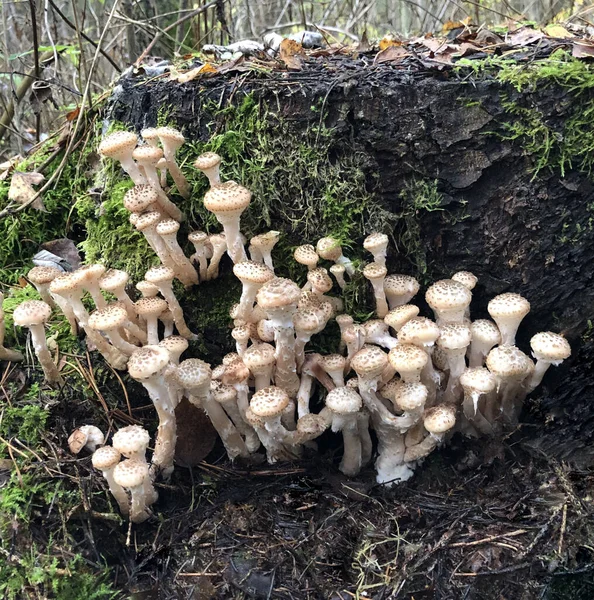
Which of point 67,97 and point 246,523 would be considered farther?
point 67,97

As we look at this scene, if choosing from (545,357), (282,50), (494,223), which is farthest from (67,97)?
(545,357)

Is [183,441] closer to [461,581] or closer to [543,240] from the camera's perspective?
[461,581]

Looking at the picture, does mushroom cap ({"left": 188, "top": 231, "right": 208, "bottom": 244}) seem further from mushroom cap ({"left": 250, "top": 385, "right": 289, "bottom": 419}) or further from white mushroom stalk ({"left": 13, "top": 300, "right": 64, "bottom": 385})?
mushroom cap ({"left": 250, "top": 385, "right": 289, "bottom": 419})

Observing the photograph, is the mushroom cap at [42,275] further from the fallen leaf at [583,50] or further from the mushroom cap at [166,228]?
the fallen leaf at [583,50]

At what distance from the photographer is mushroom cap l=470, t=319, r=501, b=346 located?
3004mm

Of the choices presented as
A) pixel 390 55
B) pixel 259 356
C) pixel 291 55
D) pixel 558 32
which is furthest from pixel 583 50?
pixel 259 356

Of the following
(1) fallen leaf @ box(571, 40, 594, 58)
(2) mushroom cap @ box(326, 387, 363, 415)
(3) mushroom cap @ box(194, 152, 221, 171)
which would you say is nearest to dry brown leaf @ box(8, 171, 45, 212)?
(3) mushroom cap @ box(194, 152, 221, 171)

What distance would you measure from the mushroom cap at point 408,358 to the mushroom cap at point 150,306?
4.72 ft

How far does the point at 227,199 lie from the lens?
2.86m

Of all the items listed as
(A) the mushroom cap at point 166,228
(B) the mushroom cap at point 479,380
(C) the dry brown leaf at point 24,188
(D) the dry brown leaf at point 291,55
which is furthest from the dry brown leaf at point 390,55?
(C) the dry brown leaf at point 24,188

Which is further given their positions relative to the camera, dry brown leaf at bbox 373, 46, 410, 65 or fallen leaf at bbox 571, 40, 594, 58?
dry brown leaf at bbox 373, 46, 410, 65

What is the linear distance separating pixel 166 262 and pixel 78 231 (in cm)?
169

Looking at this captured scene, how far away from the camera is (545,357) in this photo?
9.36ft

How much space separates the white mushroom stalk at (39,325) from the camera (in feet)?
9.90
